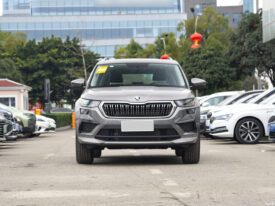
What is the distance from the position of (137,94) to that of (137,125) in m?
0.54

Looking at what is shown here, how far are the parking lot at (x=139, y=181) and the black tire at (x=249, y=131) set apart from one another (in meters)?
4.94

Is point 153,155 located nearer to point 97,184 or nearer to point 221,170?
point 221,170

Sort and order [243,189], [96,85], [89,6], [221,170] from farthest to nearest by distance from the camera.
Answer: [89,6] < [96,85] < [221,170] < [243,189]

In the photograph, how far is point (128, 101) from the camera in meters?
10.9

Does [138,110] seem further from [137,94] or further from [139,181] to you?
[139,181]

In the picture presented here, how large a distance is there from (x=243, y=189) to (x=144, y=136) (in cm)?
307

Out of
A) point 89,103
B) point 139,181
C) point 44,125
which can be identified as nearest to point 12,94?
point 44,125

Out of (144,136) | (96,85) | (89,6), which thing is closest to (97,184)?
(144,136)

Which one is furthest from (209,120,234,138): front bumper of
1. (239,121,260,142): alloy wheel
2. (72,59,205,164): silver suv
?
(72,59,205,164): silver suv

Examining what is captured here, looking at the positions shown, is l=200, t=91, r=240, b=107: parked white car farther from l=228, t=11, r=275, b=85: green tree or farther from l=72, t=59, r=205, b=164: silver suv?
l=228, t=11, r=275, b=85: green tree

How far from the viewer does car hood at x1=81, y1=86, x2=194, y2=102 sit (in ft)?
36.0

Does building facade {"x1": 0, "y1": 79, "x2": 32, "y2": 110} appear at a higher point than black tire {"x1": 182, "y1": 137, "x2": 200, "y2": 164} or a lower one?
lower

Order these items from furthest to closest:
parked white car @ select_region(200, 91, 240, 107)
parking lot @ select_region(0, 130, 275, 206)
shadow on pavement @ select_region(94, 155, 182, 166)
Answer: parked white car @ select_region(200, 91, 240, 107)
shadow on pavement @ select_region(94, 155, 182, 166)
parking lot @ select_region(0, 130, 275, 206)

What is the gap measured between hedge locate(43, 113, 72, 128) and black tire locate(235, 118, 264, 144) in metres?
23.1
